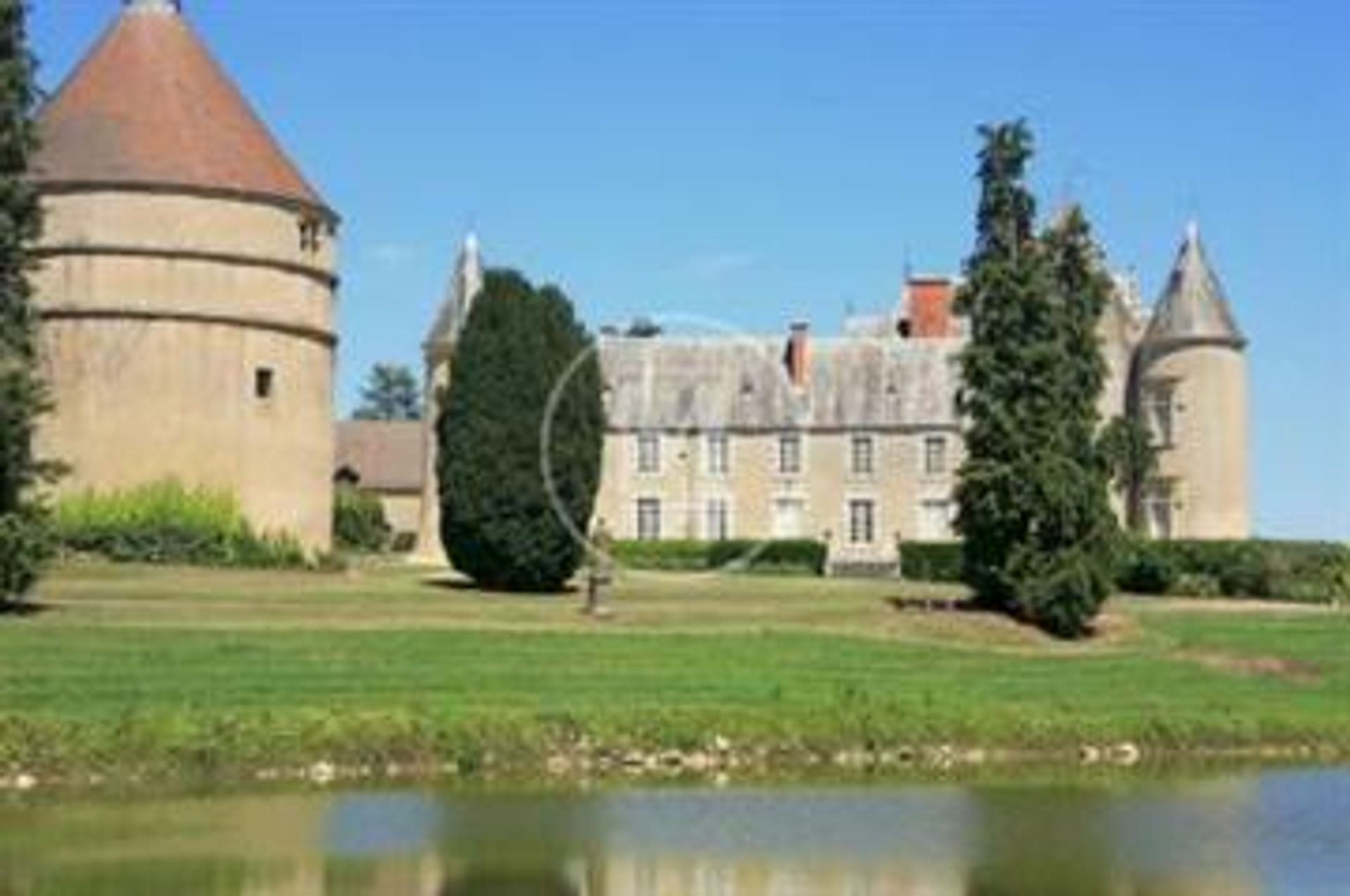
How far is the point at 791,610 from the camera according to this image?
42.4 m

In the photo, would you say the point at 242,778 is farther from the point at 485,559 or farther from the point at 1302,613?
the point at 1302,613

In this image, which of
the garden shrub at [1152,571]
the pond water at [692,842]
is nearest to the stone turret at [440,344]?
the garden shrub at [1152,571]

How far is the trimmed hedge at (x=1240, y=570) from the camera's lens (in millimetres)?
55250

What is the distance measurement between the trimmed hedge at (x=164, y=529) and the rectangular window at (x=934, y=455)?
2719 cm

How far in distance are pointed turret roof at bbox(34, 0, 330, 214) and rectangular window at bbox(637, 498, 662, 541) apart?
850 inches

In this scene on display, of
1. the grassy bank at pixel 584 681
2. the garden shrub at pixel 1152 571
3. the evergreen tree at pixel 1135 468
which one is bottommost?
the grassy bank at pixel 584 681

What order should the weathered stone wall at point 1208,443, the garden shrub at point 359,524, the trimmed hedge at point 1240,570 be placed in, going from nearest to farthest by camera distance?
1. the trimmed hedge at point 1240,570
2. the weathered stone wall at point 1208,443
3. the garden shrub at point 359,524

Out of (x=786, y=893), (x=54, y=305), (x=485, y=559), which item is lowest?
(x=786, y=893)

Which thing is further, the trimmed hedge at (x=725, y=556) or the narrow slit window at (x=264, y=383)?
the trimmed hedge at (x=725, y=556)

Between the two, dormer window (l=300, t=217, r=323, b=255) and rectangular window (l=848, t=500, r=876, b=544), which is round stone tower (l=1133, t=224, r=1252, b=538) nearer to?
rectangular window (l=848, t=500, r=876, b=544)

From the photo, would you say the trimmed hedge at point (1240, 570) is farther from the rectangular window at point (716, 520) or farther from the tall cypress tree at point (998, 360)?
the rectangular window at point (716, 520)

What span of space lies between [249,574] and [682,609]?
10262mm

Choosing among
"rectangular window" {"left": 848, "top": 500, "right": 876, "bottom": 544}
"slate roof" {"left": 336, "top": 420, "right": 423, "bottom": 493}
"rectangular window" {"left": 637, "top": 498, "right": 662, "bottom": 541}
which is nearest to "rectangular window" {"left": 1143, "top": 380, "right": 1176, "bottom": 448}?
"rectangular window" {"left": 848, "top": 500, "right": 876, "bottom": 544}

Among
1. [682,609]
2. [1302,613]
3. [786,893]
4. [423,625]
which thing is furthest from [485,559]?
[786,893]
